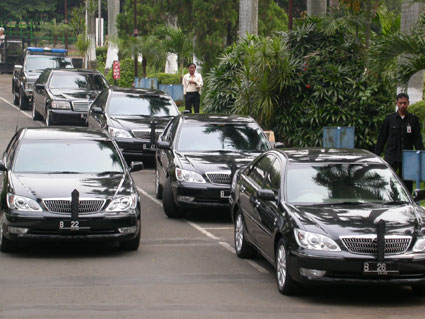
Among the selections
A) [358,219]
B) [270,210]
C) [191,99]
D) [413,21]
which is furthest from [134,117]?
[358,219]

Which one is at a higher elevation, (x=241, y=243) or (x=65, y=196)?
(x=65, y=196)

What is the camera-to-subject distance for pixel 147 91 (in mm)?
23500

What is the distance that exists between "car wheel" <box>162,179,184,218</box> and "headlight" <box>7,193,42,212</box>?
3741 millimetres

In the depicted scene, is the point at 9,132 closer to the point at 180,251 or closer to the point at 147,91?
the point at 147,91

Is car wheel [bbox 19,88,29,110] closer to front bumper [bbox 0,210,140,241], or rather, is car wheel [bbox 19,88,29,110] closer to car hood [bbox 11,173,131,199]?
car hood [bbox 11,173,131,199]

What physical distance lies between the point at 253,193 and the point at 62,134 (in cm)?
357

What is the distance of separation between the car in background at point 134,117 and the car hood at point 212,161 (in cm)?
560

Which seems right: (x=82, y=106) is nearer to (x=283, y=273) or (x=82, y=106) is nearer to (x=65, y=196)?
(x=65, y=196)

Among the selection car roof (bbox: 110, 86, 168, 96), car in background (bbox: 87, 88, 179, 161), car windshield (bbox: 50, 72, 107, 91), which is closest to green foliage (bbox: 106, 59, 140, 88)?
car windshield (bbox: 50, 72, 107, 91)

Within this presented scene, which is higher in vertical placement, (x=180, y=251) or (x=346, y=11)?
(x=346, y=11)

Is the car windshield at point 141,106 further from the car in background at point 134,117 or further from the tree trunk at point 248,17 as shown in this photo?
the tree trunk at point 248,17

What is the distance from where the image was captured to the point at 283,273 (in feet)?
32.8

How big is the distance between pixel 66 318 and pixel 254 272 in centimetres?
307

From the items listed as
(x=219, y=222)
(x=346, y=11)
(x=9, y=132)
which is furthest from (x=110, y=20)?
(x=219, y=222)
